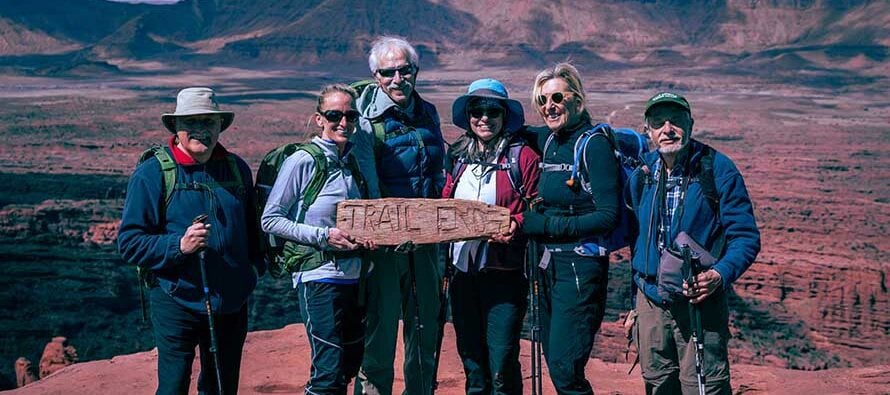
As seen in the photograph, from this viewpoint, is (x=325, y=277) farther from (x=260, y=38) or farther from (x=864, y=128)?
(x=260, y=38)

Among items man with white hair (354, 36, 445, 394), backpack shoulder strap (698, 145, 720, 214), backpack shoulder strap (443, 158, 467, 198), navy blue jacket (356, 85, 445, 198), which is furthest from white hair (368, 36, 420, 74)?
backpack shoulder strap (698, 145, 720, 214)

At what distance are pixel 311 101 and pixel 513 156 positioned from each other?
52.6m

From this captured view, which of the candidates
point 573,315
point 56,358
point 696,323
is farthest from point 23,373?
point 696,323

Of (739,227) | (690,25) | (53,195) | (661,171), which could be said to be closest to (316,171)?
(661,171)

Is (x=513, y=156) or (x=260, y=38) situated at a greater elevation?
(x=260, y=38)

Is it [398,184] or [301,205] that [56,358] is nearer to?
[398,184]

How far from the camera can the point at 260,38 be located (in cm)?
9388

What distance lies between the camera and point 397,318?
4.17 meters

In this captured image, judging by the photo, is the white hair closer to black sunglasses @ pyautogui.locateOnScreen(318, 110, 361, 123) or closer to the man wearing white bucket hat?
black sunglasses @ pyautogui.locateOnScreen(318, 110, 361, 123)

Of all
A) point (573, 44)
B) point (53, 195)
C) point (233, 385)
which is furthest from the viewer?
point (573, 44)

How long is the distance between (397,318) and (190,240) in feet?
3.60

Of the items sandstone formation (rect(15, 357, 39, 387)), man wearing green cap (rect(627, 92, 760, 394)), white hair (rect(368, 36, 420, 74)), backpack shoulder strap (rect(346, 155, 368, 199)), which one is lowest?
sandstone formation (rect(15, 357, 39, 387))

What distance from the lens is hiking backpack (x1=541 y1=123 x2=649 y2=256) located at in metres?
3.73

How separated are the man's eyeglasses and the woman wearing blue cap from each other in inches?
21.1
